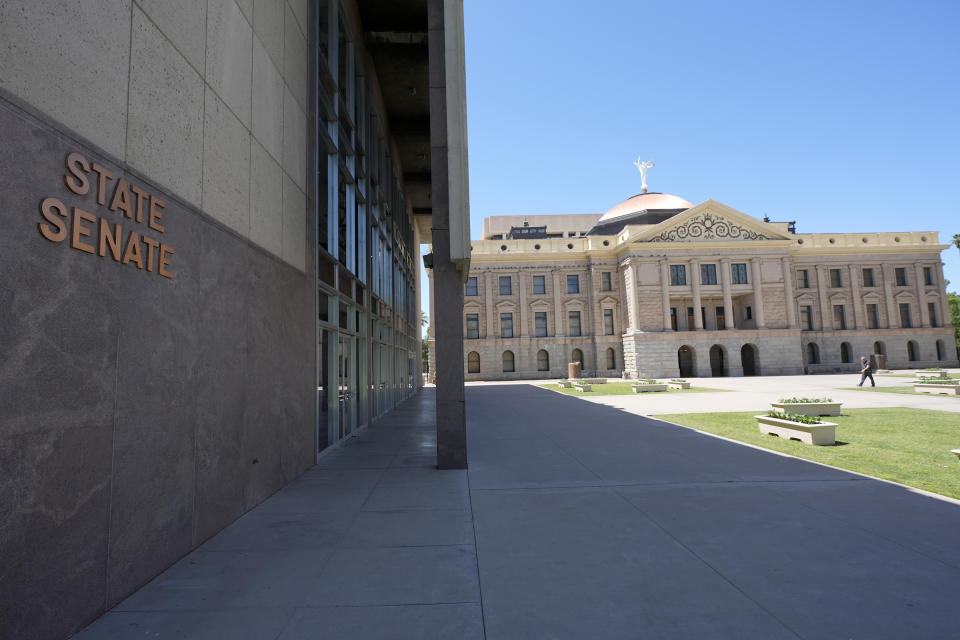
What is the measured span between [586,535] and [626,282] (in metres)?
49.8

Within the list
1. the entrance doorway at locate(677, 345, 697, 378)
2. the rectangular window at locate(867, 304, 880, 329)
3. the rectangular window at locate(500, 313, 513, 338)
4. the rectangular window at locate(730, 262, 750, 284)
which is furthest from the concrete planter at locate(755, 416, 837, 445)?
the rectangular window at locate(867, 304, 880, 329)

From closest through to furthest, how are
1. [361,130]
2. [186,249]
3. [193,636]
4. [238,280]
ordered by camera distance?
[193,636]
[186,249]
[238,280]
[361,130]

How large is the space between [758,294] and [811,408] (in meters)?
43.0

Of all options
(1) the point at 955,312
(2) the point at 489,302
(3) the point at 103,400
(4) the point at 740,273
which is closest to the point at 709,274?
(4) the point at 740,273

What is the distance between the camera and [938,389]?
72.8 feet

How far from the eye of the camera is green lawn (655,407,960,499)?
7.60 metres

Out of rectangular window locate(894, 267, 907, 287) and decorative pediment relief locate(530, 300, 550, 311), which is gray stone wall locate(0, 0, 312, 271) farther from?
rectangular window locate(894, 267, 907, 287)

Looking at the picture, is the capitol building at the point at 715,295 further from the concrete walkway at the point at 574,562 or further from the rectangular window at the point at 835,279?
the concrete walkway at the point at 574,562

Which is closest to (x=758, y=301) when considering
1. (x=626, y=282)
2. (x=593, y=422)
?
(x=626, y=282)

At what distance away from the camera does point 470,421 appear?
16.2 metres

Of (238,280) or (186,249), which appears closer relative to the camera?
(186,249)

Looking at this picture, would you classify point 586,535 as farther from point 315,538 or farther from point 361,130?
point 361,130

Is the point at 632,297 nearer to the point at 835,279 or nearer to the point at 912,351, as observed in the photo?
the point at 835,279

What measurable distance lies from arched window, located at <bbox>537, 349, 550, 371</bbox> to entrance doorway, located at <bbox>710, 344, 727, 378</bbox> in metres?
17.2
